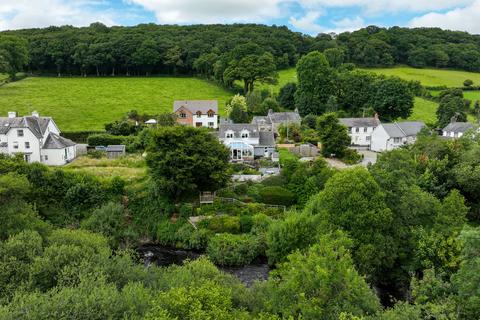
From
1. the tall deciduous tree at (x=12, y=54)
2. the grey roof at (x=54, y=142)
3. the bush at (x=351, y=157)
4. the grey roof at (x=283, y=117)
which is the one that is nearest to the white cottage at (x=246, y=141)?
the bush at (x=351, y=157)

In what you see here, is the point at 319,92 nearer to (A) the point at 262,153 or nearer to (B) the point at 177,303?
(A) the point at 262,153

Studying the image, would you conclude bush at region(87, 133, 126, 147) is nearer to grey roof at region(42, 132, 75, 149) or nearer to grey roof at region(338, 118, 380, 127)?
grey roof at region(42, 132, 75, 149)

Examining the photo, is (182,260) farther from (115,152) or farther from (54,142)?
(54,142)

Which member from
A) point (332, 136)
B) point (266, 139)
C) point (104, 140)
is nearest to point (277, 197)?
point (332, 136)

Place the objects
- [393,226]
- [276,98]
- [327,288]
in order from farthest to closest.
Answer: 1. [276,98]
2. [393,226]
3. [327,288]

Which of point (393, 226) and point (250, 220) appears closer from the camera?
point (393, 226)

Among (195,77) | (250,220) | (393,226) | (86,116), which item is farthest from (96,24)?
(393,226)
